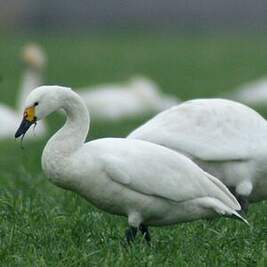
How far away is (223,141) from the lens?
8.89 meters

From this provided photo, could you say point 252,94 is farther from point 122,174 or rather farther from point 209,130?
point 122,174

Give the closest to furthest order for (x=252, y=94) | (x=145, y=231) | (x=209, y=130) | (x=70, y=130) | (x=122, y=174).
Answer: (x=122, y=174) → (x=70, y=130) → (x=145, y=231) → (x=209, y=130) → (x=252, y=94)

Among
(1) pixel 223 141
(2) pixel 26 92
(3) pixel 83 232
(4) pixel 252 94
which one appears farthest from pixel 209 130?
(4) pixel 252 94

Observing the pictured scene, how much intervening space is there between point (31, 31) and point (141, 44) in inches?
300

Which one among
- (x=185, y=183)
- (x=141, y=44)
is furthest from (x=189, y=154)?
(x=141, y=44)

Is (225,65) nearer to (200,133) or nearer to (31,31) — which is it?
(31,31)

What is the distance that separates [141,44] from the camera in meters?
36.7

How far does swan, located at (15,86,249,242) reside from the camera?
7.75m

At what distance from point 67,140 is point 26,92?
400 inches

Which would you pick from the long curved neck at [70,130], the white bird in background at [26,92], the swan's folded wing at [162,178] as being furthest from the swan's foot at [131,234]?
the white bird in background at [26,92]

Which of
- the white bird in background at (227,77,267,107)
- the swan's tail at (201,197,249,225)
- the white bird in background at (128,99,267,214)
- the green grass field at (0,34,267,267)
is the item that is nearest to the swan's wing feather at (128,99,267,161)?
the white bird in background at (128,99,267,214)

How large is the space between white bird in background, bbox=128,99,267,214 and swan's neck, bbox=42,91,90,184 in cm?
101

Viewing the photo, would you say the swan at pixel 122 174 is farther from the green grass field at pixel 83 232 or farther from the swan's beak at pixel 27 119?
the green grass field at pixel 83 232

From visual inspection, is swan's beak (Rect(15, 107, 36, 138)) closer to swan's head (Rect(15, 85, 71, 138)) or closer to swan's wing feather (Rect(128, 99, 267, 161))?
swan's head (Rect(15, 85, 71, 138))
